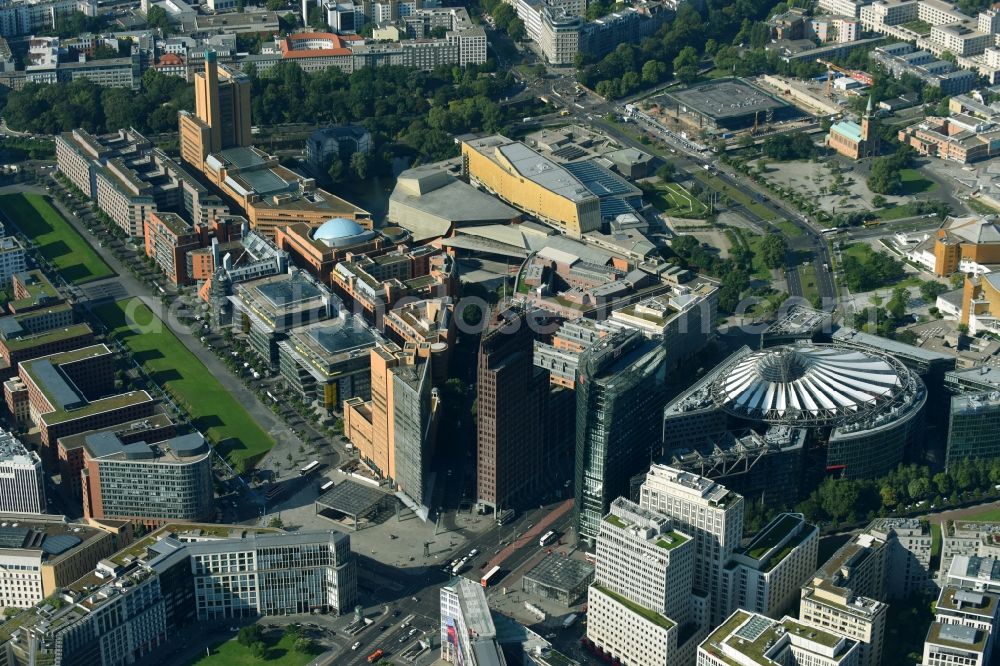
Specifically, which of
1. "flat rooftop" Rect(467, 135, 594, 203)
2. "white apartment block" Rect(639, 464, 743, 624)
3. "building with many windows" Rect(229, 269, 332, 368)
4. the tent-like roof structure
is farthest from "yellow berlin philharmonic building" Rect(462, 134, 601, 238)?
"white apartment block" Rect(639, 464, 743, 624)

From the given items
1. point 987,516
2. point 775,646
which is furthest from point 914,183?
point 775,646

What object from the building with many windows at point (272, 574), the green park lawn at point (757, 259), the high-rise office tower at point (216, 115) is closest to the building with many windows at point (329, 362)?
the building with many windows at point (272, 574)

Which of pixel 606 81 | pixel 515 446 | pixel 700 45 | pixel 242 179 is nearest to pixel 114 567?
pixel 515 446

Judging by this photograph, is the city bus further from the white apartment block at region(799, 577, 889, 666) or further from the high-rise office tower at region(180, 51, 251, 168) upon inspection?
the high-rise office tower at region(180, 51, 251, 168)

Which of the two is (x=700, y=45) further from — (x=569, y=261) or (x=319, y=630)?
(x=319, y=630)

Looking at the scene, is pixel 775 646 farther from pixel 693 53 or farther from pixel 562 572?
pixel 693 53

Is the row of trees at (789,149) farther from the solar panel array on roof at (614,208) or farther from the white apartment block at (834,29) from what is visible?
the white apartment block at (834,29)

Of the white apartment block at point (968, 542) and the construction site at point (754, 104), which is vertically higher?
the construction site at point (754, 104)
